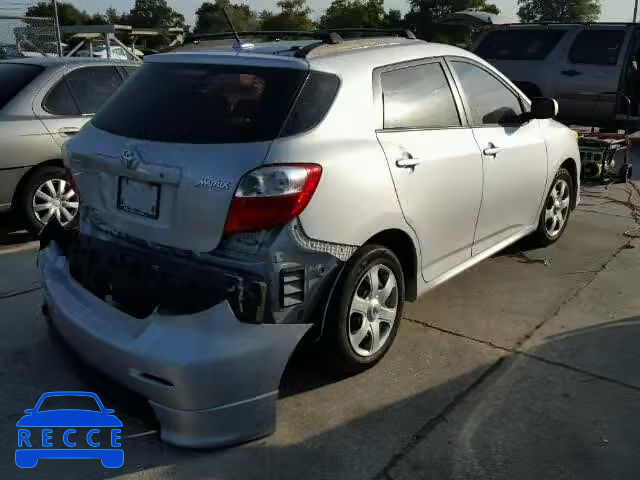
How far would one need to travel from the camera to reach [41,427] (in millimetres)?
2924

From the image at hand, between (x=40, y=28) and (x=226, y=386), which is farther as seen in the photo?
(x=40, y=28)

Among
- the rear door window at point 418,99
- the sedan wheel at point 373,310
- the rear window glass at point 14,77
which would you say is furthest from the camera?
the rear window glass at point 14,77

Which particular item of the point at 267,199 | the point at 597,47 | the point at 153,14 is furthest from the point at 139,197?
the point at 153,14

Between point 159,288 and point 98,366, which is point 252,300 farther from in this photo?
point 98,366

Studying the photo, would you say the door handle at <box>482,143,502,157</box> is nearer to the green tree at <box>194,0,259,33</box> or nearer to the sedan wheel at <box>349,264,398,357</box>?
the sedan wheel at <box>349,264,398,357</box>

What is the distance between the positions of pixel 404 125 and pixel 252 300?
136 centimetres

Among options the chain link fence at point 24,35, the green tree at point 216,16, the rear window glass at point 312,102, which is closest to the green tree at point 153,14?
the chain link fence at point 24,35

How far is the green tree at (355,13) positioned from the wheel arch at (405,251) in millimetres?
49617

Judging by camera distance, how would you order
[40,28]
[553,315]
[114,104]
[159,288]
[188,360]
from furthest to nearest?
[40,28] < [553,315] < [114,104] < [159,288] < [188,360]

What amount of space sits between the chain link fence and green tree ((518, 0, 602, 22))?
1878 inches

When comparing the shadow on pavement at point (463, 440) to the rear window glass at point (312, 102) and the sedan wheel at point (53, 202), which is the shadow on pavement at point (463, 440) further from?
the sedan wheel at point (53, 202)

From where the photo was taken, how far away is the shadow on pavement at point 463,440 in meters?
2.64

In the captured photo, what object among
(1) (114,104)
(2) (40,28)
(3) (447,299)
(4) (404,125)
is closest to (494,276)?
(3) (447,299)

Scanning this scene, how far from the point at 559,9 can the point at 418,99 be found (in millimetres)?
60864
